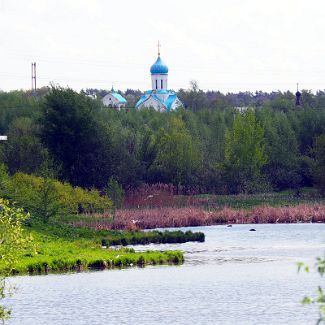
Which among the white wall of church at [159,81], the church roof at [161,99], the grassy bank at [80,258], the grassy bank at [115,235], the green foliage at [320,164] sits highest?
the white wall of church at [159,81]

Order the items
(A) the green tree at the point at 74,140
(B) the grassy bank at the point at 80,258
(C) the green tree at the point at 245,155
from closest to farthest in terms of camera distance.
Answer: (B) the grassy bank at the point at 80,258
(A) the green tree at the point at 74,140
(C) the green tree at the point at 245,155

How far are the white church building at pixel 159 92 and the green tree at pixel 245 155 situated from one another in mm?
70902

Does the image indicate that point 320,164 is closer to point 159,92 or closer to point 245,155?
point 245,155

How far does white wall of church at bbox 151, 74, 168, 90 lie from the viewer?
190500mm

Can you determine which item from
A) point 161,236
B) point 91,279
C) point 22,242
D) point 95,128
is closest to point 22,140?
point 95,128

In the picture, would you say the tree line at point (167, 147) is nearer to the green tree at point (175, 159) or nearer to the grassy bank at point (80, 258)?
the green tree at point (175, 159)

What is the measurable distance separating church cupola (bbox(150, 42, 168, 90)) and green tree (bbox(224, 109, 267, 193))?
74.7m

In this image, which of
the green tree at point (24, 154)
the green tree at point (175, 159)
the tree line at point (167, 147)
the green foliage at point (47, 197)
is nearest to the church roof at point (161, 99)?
the tree line at point (167, 147)

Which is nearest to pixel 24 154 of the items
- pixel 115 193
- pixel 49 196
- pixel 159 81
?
pixel 115 193

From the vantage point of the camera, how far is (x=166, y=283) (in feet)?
170

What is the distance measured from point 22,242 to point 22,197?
1690 inches

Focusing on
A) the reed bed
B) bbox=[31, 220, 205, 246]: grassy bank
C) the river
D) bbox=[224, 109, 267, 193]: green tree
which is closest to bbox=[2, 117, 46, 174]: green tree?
the reed bed

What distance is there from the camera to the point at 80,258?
56.4m

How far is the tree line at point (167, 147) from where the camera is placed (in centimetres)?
9762
